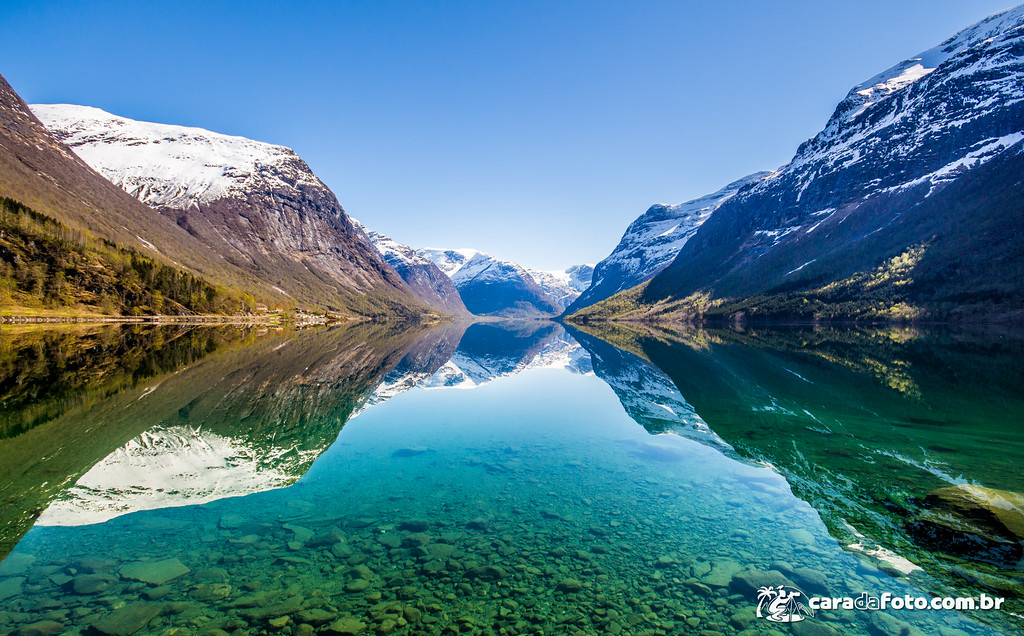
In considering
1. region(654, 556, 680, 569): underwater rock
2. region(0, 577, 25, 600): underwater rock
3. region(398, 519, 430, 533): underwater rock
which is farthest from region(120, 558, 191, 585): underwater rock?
region(654, 556, 680, 569): underwater rock

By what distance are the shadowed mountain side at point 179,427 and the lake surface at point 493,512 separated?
0.56ft

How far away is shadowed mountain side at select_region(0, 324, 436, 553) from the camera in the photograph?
15.2 metres

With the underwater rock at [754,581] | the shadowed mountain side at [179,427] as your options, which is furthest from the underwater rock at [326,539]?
the underwater rock at [754,581]

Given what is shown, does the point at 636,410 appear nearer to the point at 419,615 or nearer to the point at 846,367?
the point at 419,615

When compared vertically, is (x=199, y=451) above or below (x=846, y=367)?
below

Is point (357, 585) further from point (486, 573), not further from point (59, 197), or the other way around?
point (59, 197)

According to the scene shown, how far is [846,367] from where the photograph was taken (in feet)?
159

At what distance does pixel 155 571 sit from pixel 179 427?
50.4 feet

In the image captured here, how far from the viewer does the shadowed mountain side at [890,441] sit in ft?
37.1

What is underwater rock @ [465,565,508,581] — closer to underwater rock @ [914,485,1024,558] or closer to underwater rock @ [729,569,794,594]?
underwater rock @ [729,569,794,594]


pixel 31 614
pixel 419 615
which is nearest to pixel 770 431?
pixel 419 615

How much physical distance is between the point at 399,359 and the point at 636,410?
43264mm

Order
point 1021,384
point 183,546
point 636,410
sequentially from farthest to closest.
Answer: point 1021,384
point 636,410
point 183,546

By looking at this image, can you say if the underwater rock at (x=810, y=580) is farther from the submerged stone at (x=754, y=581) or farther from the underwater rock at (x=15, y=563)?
the underwater rock at (x=15, y=563)
